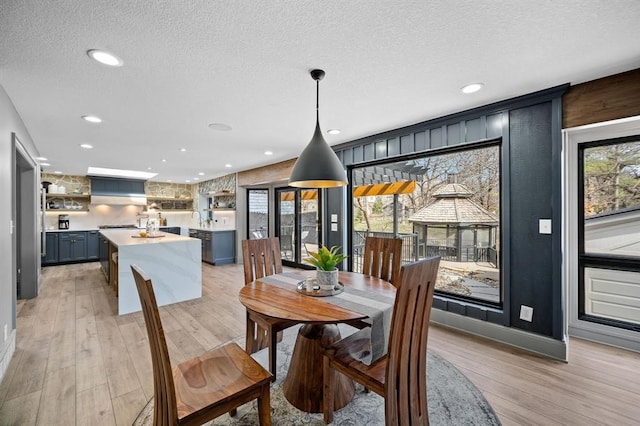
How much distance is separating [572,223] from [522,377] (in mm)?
1669

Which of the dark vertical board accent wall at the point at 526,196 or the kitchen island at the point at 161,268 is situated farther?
the kitchen island at the point at 161,268

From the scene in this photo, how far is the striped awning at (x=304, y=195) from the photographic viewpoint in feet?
19.6

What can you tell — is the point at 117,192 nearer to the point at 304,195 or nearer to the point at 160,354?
the point at 304,195

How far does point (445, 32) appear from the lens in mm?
1633

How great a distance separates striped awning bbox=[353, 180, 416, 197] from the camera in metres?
3.79

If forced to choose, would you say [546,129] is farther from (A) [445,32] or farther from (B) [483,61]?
(A) [445,32]

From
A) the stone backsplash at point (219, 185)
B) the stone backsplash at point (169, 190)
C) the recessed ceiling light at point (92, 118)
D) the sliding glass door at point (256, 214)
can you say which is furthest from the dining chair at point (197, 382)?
the stone backsplash at point (169, 190)

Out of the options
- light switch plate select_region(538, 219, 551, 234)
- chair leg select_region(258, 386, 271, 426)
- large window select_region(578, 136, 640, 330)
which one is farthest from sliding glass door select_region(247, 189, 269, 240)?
large window select_region(578, 136, 640, 330)

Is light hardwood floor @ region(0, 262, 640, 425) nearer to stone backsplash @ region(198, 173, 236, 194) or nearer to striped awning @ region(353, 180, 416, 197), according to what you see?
striped awning @ region(353, 180, 416, 197)

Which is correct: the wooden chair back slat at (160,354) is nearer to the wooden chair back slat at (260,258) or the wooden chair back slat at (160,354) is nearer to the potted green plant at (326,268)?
the potted green plant at (326,268)

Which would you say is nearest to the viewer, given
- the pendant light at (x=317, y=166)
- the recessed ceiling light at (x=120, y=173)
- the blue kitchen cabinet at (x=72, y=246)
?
the pendant light at (x=317, y=166)

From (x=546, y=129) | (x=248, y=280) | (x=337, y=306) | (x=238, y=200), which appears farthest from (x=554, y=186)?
(x=238, y=200)

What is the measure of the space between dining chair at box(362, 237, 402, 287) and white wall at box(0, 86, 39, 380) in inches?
123

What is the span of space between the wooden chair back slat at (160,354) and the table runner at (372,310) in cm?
97
